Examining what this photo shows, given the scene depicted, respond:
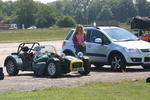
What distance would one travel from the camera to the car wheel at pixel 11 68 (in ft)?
57.1

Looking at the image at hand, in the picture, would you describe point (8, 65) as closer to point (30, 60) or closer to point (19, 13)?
point (30, 60)

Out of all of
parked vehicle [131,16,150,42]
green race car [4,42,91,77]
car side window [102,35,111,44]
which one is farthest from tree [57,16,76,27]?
green race car [4,42,91,77]

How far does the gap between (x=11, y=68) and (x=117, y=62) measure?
3.74 m

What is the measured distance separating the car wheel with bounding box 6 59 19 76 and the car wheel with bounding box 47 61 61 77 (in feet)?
5.49

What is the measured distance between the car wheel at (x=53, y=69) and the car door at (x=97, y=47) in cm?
282

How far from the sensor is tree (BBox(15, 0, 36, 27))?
178m

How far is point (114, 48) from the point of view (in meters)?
17.8

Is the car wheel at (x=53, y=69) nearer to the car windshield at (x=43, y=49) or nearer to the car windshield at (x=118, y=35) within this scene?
the car windshield at (x=43, y=49)

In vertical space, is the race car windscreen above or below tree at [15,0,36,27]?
below

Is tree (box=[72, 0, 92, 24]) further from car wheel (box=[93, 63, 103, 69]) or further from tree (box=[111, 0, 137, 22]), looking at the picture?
car wheel (box=[93, 63, 103, 69])

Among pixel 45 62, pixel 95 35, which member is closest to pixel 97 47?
pixel 95 35

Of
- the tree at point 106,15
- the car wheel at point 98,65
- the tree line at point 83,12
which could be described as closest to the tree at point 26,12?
the tree line at point 83,12

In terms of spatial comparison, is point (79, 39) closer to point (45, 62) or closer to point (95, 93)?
point (45, 62)

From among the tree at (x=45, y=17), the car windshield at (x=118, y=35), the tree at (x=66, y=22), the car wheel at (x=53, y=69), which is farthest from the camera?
the tree at (x=45, y=17)
